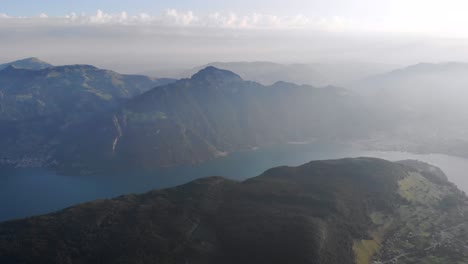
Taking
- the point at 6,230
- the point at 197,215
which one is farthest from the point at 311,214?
the point at 6,230

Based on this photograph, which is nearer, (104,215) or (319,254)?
(319,254)

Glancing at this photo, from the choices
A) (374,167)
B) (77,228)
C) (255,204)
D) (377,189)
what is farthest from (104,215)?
(374,167)

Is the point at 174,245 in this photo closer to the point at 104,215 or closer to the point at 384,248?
the point at 104,215

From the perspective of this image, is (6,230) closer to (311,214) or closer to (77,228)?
(77,228)

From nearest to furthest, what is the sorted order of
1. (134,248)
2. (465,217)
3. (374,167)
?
1. (134,248)
2. (465,217)
3. (374,167)

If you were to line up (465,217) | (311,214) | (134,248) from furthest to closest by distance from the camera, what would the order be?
1. (465,217)
2. (311,214)
3. (134,248)

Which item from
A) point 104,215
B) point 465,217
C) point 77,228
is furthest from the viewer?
point 465,217
